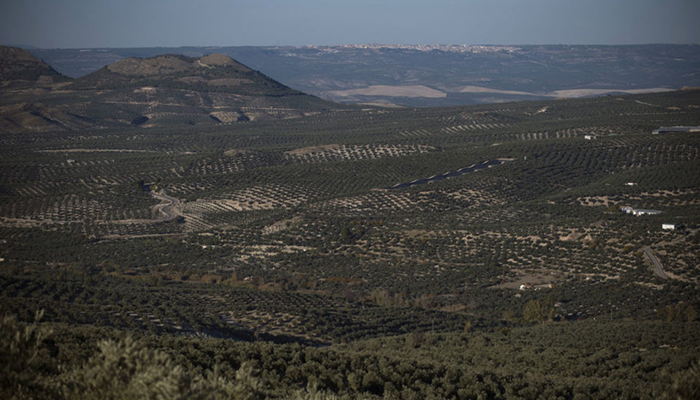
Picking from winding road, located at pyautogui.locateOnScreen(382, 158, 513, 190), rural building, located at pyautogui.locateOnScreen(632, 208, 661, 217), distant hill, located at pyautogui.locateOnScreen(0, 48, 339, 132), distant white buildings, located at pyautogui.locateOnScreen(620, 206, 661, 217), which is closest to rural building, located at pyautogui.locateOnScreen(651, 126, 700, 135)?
winding road, located at pyautogui.locateOnScreen(382, 158, 513, 190)

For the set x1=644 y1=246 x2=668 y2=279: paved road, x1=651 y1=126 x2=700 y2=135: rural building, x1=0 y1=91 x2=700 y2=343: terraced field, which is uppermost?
x1=651 y1=126 x2=700 y2=135: rural building

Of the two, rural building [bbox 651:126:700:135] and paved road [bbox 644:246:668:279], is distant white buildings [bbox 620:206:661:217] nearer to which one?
paved road [bbox 644:246:668:279]

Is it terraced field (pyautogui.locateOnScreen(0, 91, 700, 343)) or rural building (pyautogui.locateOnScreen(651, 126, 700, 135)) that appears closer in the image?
terraced field (pyautogui.locateOnScreen(0, 91, 700, 343))

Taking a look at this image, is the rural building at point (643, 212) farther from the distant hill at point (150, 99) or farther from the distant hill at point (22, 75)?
the distant hill at point (22, 75)

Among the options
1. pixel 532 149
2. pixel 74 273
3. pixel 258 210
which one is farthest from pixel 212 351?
pixel 532 149

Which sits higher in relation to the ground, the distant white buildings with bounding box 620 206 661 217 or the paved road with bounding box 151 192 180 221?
the distant white buildings with bounding box 620 206 661 217

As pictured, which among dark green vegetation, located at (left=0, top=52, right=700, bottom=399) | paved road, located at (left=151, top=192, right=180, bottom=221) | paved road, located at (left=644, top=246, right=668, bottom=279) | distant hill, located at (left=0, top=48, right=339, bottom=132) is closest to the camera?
dark green vegetation, located at (left=0, top=52, right=700, bottom=399)
